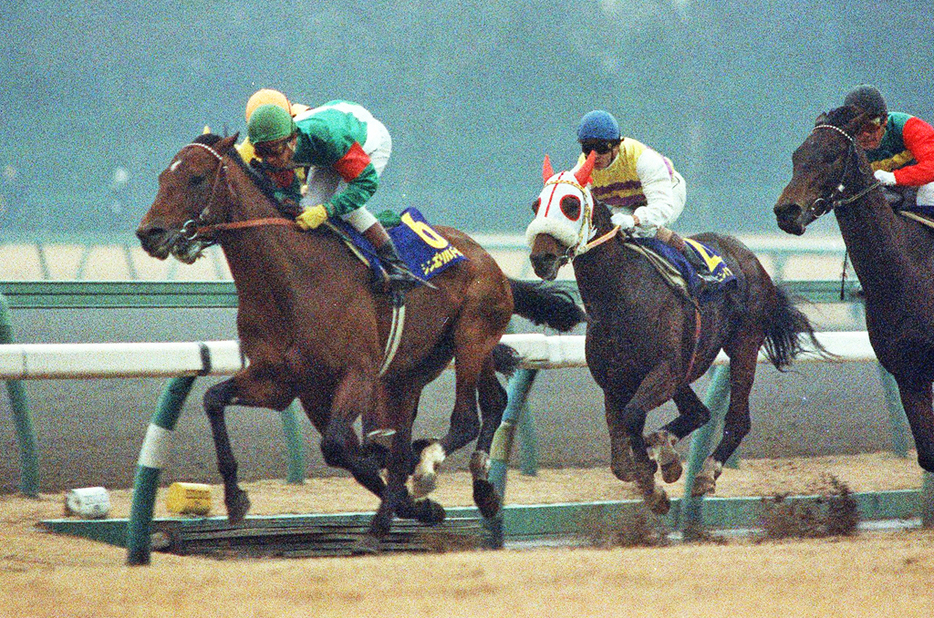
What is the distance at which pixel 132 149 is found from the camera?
19172 mm

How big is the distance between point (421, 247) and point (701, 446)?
171 cm

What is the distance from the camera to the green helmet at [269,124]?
16.0ft

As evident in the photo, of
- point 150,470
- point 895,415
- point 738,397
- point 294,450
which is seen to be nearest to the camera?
point 150,470

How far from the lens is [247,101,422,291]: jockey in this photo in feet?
16.2

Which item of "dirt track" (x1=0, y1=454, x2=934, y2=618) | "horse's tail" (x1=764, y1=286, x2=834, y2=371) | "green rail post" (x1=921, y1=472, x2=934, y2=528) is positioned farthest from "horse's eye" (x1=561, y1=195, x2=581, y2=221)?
"green rail post" (x1=921, y1=472, x2=934, y2=528)

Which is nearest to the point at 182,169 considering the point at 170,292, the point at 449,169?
the point at 170,292

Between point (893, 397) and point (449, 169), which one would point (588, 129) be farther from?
point (449, 169)

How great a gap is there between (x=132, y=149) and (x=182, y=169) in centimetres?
1511

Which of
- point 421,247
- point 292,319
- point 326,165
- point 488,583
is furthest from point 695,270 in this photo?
point 488,583

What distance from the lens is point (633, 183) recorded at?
6133mm

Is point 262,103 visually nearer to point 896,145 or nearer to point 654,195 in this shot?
point 654,195

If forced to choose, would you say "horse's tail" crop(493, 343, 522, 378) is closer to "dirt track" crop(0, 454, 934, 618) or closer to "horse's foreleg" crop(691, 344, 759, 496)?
"horse's foreleg" crop(691, 344, 759, 496)

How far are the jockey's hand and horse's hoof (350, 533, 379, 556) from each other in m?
1.79

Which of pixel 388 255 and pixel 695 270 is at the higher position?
pixel 388 255
